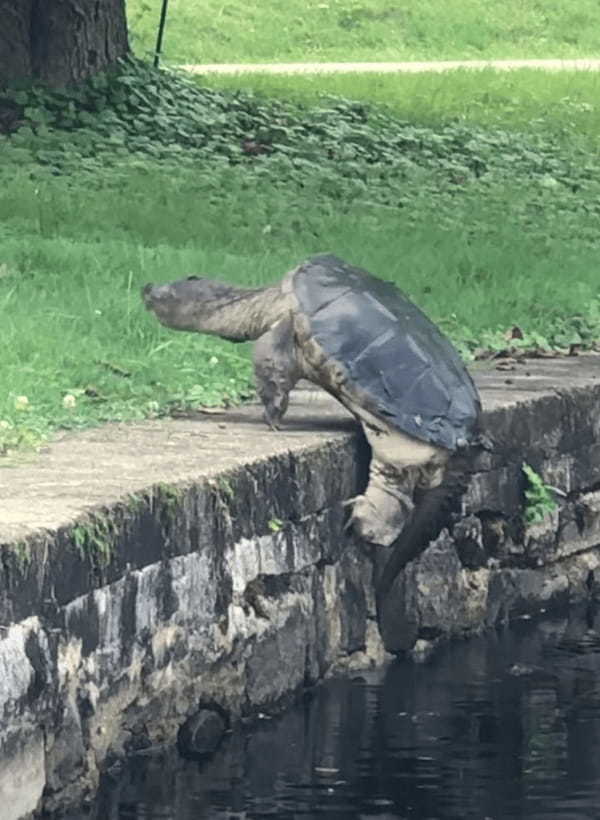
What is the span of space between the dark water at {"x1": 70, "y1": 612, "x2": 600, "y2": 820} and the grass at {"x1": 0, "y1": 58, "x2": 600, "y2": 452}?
1.13 metres

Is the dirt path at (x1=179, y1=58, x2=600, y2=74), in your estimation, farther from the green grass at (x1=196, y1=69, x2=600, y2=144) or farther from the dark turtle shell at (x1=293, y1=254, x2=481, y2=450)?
the dark turtle shell at (x1=293, y1=254, x2=481, y2=450)

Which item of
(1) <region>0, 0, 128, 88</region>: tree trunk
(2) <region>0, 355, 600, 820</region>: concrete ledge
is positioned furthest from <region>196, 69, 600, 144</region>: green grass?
(2) <region>0, 355, 600, 820</region>: concrete ledge

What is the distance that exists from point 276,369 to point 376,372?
1.19ft

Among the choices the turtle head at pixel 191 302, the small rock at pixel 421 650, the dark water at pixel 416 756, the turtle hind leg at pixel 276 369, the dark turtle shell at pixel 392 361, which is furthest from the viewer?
the turtle head at pixel 191 302

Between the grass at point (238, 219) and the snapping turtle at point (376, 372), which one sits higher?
the snapping turtle at point (376, 372)

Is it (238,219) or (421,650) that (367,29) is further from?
(421,650)

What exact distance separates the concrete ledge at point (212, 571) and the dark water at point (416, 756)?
13 centimetres

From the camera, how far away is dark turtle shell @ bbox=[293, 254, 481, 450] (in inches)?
278

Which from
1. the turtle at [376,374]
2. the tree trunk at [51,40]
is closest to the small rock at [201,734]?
the turtle at [376,374]

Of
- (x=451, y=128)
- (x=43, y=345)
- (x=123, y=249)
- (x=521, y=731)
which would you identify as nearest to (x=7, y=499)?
(x=521, y=731)

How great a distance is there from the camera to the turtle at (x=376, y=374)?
279 inches

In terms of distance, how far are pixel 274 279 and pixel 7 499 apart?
Result: 14.0 feet

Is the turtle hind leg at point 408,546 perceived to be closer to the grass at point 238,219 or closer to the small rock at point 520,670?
the small rock at point 520,670

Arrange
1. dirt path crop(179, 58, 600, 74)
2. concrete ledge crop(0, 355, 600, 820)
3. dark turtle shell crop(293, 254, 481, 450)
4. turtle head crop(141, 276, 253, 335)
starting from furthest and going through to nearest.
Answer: dirt path crop(179, 58, 600, 74), turtle head crop(141, 276, 253, 335), dark turtle shell crop(293, 254, 481, 450), concrete ledge crop(0, 355, 600, 820)
